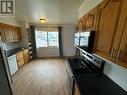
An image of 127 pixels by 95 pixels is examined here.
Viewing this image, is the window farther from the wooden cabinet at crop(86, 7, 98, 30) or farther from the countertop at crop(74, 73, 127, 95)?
the countertop at crop(74, 73, 127, 95)

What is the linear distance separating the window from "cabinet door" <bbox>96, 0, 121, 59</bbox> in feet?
15.9

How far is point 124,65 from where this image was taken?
74 centimetres

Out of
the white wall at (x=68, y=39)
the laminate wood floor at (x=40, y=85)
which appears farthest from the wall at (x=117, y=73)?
the white wall at (x=68, y=39)

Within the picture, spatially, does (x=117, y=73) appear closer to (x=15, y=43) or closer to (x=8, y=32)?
(x=8, y=32)

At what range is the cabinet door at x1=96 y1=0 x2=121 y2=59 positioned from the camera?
0.88 m

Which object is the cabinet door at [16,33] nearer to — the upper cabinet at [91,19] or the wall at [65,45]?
the wall at [65,45]

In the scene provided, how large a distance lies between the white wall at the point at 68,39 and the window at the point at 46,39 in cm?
58

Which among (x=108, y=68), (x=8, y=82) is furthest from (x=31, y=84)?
(x=108, y=68)

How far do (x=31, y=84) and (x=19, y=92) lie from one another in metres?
0.44

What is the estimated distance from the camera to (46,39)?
19.3ft

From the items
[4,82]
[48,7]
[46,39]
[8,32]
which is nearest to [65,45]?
[46,39]

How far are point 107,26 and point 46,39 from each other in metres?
5.20

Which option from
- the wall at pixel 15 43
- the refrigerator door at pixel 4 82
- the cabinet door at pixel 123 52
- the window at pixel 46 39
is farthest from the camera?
the window at pixel 46 39

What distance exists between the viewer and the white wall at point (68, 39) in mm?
5828
